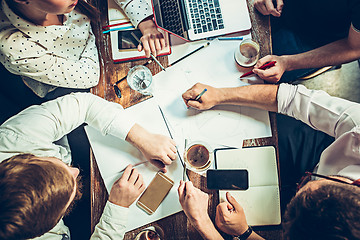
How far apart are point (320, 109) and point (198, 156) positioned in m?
0.54

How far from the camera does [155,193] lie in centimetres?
104

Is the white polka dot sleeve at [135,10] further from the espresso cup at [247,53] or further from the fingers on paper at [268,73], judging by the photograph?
the fingers on paper at [268,73]

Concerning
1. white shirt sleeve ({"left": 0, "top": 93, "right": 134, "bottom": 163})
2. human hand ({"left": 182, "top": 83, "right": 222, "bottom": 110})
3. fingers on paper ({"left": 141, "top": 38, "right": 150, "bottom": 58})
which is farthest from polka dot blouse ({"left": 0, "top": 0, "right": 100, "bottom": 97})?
human hand ({"left": 182, "top": 83, "right": 222, "bottom": 110})

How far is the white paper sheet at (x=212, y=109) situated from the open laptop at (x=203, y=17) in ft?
0.23

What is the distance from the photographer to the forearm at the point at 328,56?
1.09m

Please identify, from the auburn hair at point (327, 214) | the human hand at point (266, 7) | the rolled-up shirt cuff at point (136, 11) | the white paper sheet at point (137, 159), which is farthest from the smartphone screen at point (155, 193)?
the human hand at point (266, 7)

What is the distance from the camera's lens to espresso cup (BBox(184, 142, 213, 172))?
1037 millimetres

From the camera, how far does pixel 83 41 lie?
45.3 inches

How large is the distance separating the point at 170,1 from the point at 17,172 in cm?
94

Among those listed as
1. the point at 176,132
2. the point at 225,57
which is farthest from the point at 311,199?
the point at 225,57

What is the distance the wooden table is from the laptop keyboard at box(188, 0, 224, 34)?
0.17 meters

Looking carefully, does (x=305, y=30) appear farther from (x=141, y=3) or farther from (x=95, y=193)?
(x=95, y=193)

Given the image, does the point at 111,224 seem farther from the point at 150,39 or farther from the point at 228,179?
the point at 150,39

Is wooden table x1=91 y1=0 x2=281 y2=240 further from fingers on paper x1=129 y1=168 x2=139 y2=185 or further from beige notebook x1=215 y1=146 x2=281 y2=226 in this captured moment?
fingers on paper x1=129 y1=168 x2=139 y2=185
